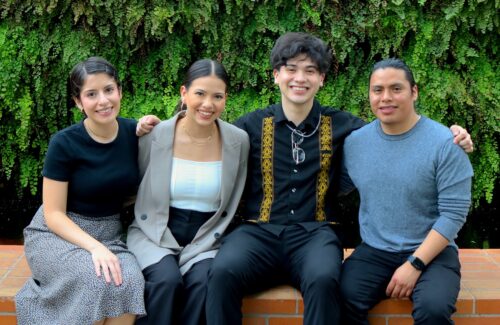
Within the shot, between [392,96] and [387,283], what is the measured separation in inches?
35.0

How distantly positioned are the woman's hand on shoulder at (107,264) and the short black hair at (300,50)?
129cm

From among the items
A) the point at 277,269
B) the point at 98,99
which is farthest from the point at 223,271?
the point at 98,99

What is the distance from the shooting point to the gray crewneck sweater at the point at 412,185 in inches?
132

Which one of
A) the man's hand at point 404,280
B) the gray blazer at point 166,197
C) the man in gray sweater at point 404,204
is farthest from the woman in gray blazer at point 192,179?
the man's hand at point 404,280

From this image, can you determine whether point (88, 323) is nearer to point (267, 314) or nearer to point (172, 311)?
point (172, 311)

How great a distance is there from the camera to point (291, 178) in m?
3.74

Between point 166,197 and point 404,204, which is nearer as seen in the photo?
point 404,204

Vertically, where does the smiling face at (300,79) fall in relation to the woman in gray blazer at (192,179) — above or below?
above

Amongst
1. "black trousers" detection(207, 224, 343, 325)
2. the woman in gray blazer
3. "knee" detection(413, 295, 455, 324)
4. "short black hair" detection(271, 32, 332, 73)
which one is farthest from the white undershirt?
"knee" detection(413, 295, 455, 324)

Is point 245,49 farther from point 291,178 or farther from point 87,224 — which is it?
point 87,224

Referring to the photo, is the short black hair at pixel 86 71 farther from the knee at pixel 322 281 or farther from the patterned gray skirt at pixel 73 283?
the knee at pixel 322 281

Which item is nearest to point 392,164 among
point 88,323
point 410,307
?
point 410,307

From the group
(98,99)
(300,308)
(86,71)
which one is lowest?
(300,308)

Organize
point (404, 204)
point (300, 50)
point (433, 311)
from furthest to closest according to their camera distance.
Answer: point (300, 50), point (404, 204), point (433, 311)
